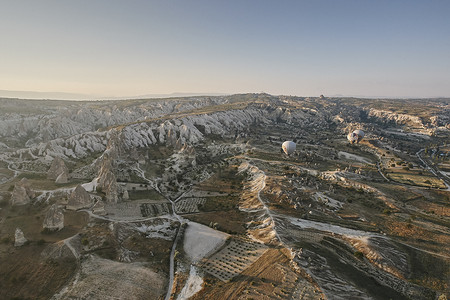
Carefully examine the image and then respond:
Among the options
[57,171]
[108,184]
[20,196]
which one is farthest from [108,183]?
[57,171]

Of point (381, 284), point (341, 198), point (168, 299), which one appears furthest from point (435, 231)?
point (168, 299)

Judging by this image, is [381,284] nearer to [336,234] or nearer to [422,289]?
[422,289]

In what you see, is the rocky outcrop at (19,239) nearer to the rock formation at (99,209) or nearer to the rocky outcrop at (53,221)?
the rocky outcrop at (53,221)

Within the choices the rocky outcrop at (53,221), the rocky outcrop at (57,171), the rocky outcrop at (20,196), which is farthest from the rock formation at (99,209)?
the rocky outcrop at (57,171)

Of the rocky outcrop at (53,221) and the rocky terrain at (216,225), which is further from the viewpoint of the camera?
the rocky outcrop at (53,221)

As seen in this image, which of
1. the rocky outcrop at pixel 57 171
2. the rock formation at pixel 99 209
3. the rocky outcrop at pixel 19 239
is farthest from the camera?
the rocky outcrop at pixel 57 171

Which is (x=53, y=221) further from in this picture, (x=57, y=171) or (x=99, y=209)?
(x=57, y=171)

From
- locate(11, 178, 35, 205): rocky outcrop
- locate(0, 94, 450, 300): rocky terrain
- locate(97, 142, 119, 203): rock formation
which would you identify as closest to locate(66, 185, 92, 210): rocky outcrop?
locate(0, 94, 450, 300): rocky terrain
